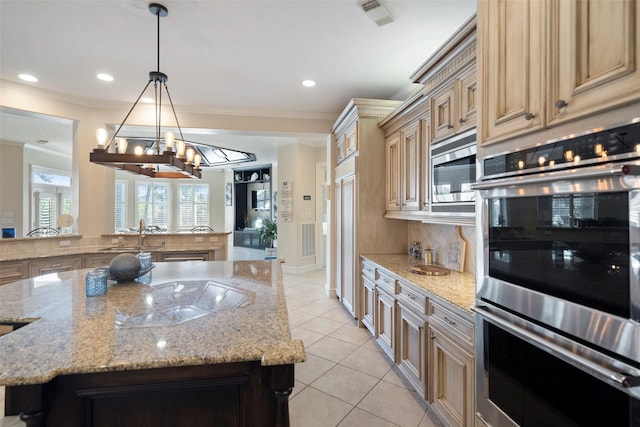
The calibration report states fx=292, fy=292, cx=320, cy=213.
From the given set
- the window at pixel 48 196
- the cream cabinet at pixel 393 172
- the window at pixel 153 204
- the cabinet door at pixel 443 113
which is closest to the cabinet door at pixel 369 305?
the cream cabinet at pixel 393 172

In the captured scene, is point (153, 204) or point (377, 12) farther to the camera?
point (153, 204)

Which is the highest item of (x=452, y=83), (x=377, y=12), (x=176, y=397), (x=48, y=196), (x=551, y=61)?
(x=377, y=12)

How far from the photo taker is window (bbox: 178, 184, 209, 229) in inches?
407

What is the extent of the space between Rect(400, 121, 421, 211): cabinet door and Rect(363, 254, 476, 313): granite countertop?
565 millimetres

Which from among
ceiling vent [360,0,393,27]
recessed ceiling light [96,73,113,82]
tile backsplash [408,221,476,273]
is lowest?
tile backsplash [408,221,476,273]

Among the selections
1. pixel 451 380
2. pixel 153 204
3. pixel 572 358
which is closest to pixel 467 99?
pixel 572 358

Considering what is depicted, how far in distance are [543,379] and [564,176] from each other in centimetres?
74

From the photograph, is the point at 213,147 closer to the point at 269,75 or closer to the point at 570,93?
the point at 269,75

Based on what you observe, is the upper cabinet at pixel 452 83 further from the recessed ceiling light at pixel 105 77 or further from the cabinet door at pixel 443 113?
the recessed ceiling light at pixel 105 77

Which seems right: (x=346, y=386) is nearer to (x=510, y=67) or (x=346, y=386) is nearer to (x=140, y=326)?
(x=140, y=326)

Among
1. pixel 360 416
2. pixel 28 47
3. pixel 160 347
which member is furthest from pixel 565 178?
pixel 28 47

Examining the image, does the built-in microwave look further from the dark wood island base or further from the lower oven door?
the dark wood island base

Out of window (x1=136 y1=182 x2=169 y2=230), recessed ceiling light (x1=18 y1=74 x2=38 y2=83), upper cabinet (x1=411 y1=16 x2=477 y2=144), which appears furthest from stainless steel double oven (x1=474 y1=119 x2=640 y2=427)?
window (x1=136 y1=182 x2=169 y2=230)

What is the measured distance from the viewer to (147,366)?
3.20 ft
